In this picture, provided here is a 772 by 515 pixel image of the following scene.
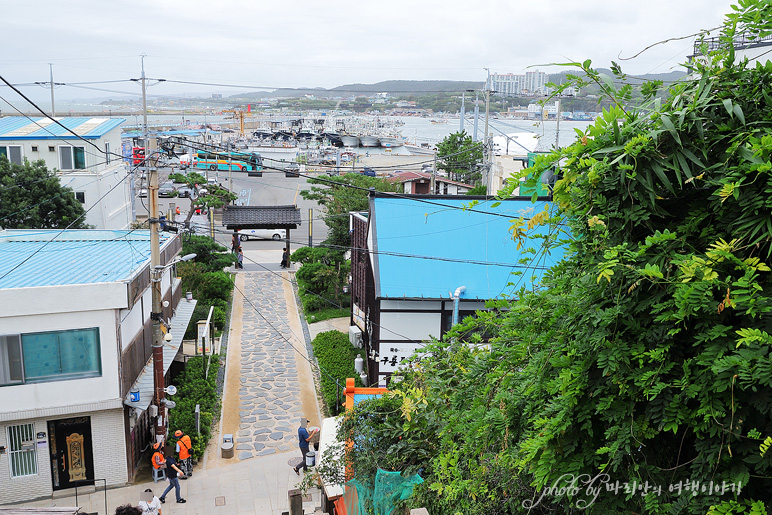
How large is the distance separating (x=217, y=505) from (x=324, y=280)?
15.8 metres

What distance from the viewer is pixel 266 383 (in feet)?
67.7

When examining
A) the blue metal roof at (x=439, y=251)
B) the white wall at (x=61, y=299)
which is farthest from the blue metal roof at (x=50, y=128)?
the white wall at (x=61, y=299)

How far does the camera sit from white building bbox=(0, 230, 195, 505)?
13.0 m

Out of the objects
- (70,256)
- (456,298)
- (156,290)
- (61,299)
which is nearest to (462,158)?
(456,298)

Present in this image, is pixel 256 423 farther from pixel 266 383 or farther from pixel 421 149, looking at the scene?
pixel 421 149

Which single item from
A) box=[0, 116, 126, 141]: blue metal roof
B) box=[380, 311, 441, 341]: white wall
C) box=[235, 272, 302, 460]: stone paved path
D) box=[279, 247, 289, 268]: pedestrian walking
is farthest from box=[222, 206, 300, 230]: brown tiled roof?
box=[380, 311, 441, 341]: white wall

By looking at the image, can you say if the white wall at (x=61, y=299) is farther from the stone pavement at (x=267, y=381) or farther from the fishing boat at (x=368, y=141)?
the fishing boat at (x=368, y=141)

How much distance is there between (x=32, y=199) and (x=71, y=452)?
16.2 metres

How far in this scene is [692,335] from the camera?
349 cm

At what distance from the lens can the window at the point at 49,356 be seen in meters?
13.0

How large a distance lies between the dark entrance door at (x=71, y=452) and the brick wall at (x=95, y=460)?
15 centimetres

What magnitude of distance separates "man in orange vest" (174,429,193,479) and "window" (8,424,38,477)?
3.02 m

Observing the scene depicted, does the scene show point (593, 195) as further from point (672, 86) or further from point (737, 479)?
point (737, 479)

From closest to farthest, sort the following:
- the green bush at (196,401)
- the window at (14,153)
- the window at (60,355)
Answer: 1. the window at (60,355)
2. the green bush at (196,401)
3. the window at (14,153)
